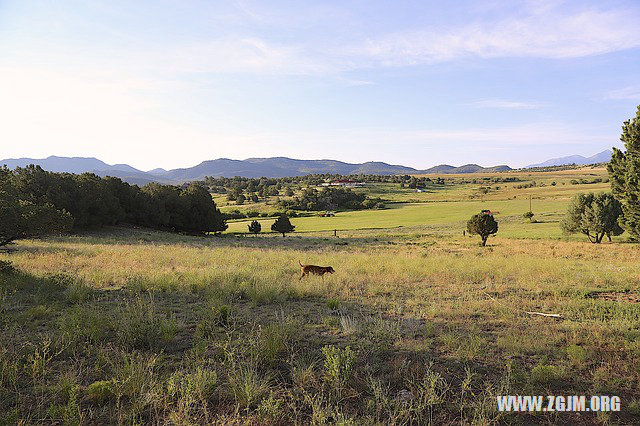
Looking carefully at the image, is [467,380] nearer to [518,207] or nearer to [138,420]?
[138,420]

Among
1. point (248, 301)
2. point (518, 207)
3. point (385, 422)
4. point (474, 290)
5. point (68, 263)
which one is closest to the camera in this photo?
point (385, 422)

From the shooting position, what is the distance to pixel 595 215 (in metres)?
39.7

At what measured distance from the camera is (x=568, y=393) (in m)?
4.74

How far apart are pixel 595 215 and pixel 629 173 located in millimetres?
20395

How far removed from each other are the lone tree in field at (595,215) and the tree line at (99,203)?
49.8 metres

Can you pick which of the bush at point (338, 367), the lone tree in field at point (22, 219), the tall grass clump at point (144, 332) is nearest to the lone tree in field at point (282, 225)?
the lone tree in field at point (22, 219)

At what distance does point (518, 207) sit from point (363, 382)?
9585 centimetres

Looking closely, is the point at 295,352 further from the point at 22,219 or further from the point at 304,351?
the point at 22,219

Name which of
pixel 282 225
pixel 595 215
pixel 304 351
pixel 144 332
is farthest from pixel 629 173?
pixel 282 225

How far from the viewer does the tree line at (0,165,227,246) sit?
38.4ft

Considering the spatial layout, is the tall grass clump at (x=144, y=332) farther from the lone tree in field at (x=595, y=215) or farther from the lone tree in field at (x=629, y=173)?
the lone tree in field at (x=595, y=215)

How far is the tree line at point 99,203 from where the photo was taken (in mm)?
11719

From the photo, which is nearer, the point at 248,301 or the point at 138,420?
the point at 138,420

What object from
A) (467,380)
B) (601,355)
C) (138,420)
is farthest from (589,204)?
(138,420)
